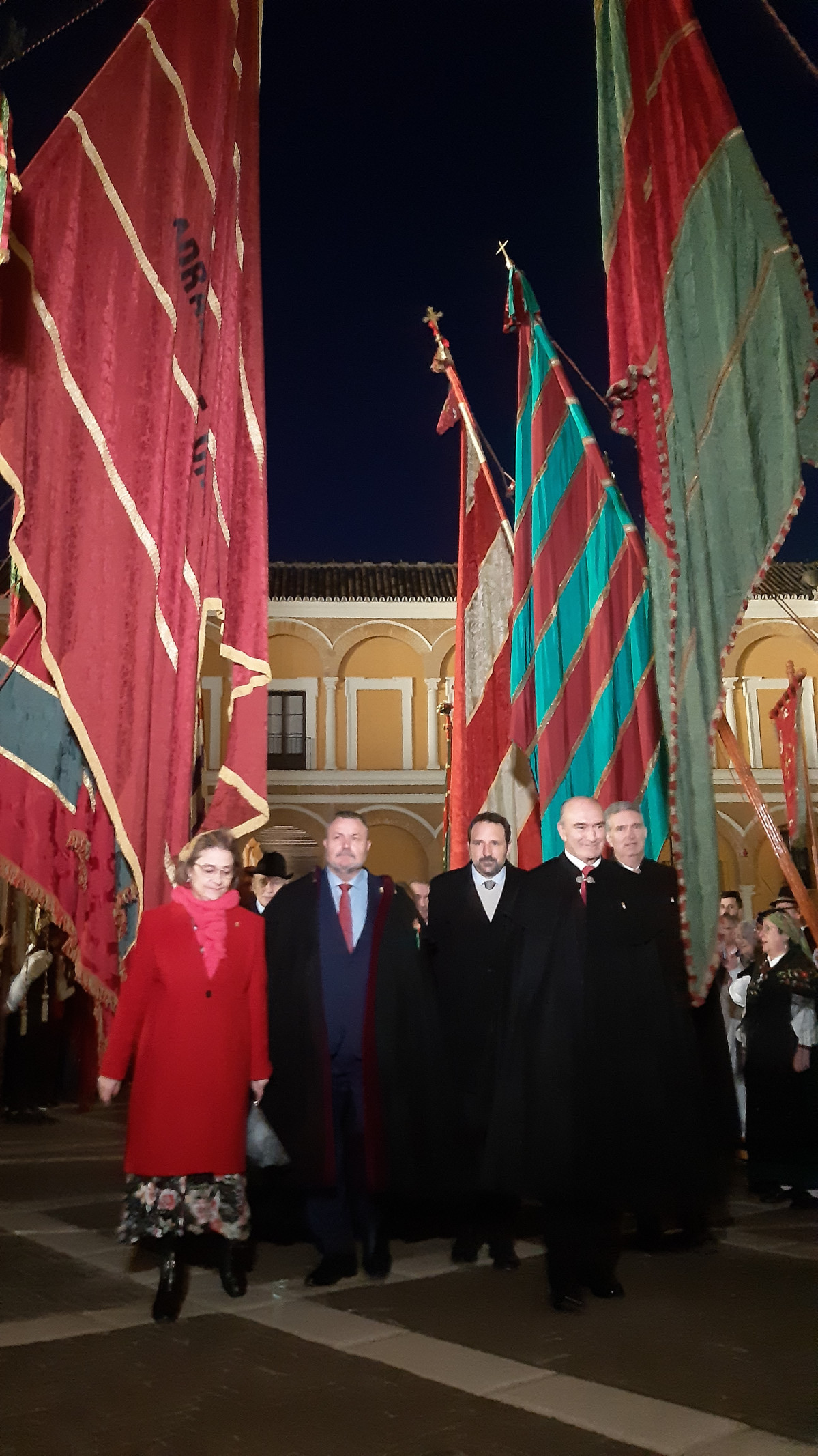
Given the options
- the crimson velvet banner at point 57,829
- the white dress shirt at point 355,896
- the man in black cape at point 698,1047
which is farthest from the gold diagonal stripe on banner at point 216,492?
the man in black cape at point 698,1047

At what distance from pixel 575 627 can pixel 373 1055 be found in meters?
3.66

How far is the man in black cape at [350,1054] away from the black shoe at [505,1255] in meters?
0.35

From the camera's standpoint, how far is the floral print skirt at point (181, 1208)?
399 centimetres

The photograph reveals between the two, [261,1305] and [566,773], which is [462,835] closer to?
[566,773]

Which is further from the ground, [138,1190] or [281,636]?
[281,636]

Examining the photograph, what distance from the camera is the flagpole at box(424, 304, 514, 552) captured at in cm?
912

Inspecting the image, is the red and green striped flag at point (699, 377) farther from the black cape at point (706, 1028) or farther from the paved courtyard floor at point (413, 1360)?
the paved courtyard floor at point (413, 1360)

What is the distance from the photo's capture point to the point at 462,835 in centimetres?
868

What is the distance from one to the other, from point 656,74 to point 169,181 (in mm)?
2130

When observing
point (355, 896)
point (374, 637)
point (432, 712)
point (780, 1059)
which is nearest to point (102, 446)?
point (355, 896)

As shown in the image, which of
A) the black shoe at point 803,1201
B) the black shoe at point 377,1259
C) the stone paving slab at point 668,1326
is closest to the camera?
the stone paving slab at point 668,1326

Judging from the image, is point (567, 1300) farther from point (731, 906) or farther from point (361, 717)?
point (361, 717)

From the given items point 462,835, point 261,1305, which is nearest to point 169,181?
point 261,1305

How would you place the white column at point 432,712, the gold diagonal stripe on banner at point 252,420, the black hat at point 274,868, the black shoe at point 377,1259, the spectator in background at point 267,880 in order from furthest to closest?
the white column at point 432,712, the black hat at point 274,868, the spectator in background at point 267,880, the gold diagonal stripe on banner at point 252,420, the black shoe at point 377,1259
